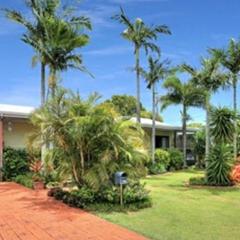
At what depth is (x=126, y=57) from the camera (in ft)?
96.9

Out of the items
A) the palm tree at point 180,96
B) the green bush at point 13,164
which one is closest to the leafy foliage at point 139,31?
the palm tree at point 180,96

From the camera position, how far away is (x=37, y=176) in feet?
62.2

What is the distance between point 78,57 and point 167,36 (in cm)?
791

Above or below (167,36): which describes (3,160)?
below

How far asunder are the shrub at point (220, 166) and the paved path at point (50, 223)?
728cm

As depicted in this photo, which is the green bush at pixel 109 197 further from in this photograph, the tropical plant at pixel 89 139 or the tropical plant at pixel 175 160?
the tropical plant at pixel 175 160

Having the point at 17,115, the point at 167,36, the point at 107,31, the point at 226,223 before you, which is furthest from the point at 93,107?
the point at 167,36

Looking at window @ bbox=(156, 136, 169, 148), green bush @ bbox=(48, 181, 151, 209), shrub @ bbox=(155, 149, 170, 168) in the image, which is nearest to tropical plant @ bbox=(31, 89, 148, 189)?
green bush @ bbox=(48, 181, 151, 209)

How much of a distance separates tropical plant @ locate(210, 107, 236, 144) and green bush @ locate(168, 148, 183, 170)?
10.9 m

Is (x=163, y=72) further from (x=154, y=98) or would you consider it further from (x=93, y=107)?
(x=93, y=107)

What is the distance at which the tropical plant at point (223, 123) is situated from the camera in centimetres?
1959

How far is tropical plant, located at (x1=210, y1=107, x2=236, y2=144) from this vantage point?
19.6 metres

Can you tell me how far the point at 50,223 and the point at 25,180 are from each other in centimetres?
914

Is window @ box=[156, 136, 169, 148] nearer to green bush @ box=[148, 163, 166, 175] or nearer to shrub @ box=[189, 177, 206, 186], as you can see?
green bush @ box=[148, 163, 166, 175]
